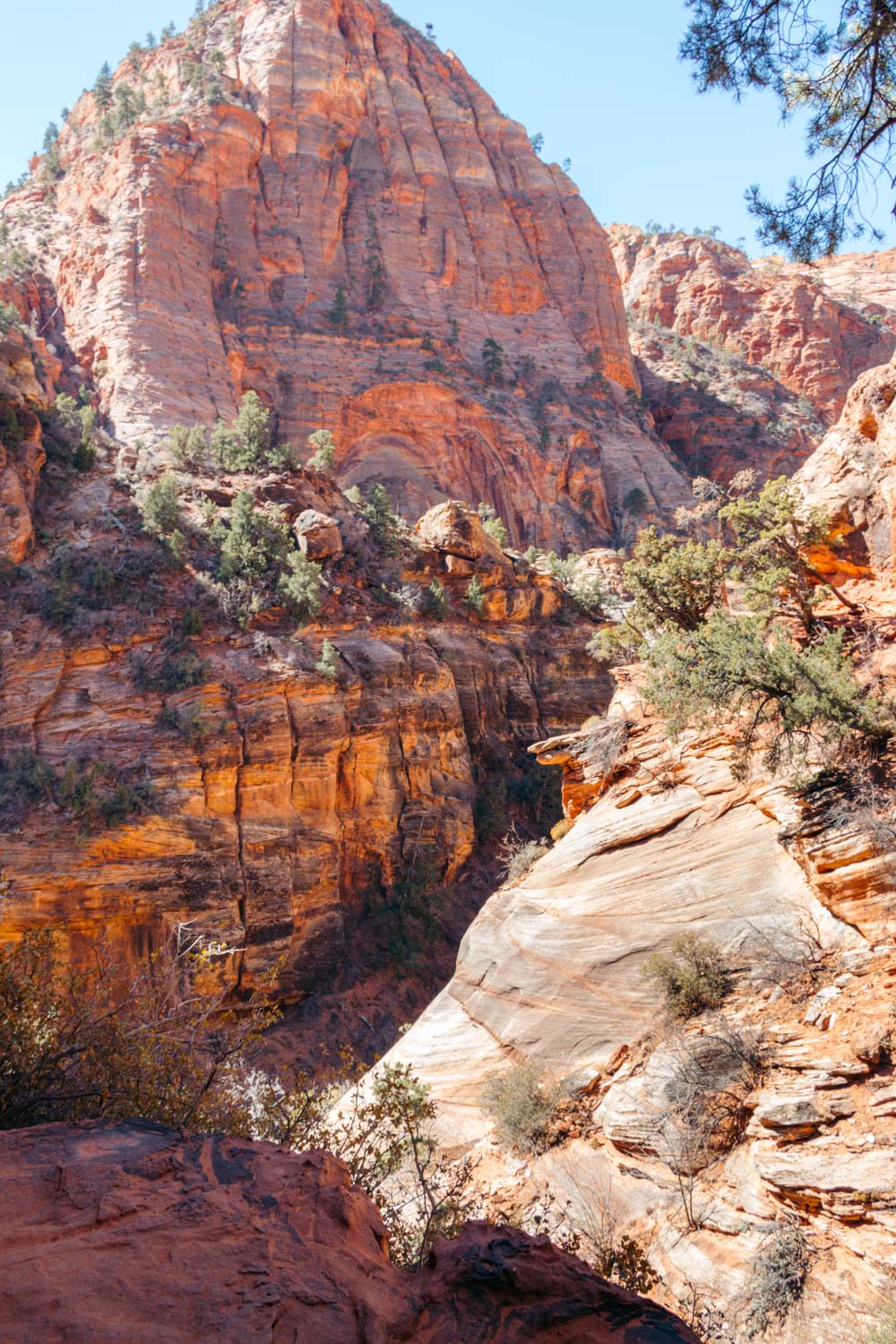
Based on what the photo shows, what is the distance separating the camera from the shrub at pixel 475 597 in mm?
23984

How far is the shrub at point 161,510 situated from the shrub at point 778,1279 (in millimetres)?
18150

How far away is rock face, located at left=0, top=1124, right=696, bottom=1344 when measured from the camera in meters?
3.01

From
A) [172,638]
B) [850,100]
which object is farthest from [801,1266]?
[172,638]

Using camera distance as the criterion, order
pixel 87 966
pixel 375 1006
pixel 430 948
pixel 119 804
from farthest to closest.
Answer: pixel 430 948, pixel 375 1006, pixel 119 804, pixel 87 966

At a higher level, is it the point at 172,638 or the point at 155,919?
the point at 172,638

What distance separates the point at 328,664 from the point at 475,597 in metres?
7.50

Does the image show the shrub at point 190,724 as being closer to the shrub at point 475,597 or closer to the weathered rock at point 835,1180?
the shrub at point 475,597

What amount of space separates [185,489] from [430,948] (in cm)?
1437

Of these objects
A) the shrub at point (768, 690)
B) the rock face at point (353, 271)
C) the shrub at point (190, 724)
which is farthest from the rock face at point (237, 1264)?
the rock face at point (353, 271)

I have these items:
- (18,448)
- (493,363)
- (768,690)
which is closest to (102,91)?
(493,363)

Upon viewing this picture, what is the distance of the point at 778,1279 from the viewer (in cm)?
581

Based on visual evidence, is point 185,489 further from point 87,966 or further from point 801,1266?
point 801,1266

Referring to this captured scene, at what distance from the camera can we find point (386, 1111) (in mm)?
6543

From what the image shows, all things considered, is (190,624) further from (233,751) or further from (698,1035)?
(698,1035)
